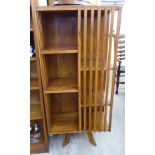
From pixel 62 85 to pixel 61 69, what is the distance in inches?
8.8

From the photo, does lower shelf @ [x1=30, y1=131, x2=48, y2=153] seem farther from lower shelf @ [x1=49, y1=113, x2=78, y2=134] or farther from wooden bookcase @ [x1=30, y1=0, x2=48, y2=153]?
lower shelf @ [x1=49, y1=113, x2=78, y2=134]

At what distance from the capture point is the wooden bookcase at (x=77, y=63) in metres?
1.30

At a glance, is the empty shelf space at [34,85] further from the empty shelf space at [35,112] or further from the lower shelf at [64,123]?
the lower shelf at [64,123]

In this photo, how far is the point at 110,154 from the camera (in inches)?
64.2

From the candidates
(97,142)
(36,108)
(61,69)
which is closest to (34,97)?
(36,108)

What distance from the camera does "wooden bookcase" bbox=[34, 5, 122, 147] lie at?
4.25ft

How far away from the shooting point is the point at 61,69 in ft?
5.55

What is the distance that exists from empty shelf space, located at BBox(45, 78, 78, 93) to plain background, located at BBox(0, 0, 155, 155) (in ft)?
1.98

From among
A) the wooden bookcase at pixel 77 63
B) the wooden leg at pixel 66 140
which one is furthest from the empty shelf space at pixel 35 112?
the wooden leg at pixel 66 140
